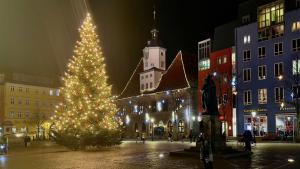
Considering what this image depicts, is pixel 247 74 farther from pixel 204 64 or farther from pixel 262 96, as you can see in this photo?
pixel 204 64

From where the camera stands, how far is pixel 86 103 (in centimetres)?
3553

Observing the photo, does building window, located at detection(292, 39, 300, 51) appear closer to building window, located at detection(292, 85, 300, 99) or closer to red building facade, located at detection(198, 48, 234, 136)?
building window, located at detection(292, 85, 300, 99)

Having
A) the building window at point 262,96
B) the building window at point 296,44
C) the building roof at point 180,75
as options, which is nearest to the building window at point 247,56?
the building window at point 262,96

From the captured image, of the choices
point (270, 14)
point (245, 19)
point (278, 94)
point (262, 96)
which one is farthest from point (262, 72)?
point (245, 19)

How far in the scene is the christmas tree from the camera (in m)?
35.2

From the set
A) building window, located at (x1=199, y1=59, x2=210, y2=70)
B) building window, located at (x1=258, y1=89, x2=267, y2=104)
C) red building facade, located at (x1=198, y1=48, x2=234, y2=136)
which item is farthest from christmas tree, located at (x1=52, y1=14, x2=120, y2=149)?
building window, located at (x1=199, y1=59, x2=210, y2=70)

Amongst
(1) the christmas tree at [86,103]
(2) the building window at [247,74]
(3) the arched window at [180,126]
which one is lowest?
(3) the arched window at [180,126]

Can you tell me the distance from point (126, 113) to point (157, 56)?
14.1m

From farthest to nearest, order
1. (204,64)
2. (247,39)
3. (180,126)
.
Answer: (180,126), (204,64), (247,39)

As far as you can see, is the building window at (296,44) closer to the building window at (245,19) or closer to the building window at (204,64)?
the building window at (245,19)

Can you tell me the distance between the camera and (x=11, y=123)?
84.6 m

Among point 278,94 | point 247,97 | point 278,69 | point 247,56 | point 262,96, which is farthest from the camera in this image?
point 247,56

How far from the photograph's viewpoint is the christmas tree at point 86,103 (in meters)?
35.2

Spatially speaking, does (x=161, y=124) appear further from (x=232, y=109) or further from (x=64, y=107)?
(x=64, y=107)
